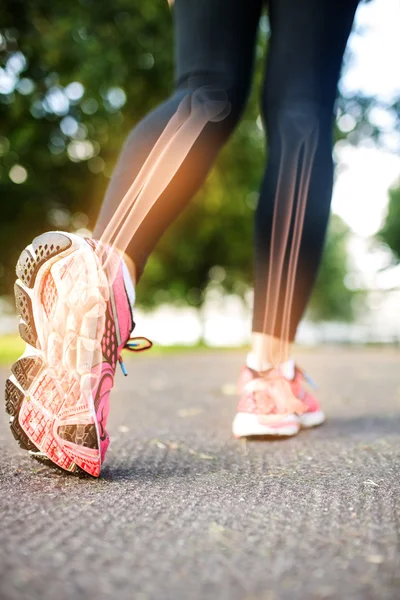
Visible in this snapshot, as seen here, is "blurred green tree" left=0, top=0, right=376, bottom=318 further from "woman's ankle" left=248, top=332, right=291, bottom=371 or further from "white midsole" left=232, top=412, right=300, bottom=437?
"white midsole" left=232, top=412, right=300, bottom=437

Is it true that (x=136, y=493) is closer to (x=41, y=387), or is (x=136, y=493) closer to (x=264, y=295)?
(x=41, y=387)

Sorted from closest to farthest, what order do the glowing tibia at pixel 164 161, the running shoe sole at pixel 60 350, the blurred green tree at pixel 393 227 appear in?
the running shoe sole at pixel 60 350, the glowing tibia at pixel 164 161, the blurred green tree at pixel 393 227

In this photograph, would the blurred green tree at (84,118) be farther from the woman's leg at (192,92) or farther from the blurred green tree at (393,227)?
the blurred green tree at (393,227)

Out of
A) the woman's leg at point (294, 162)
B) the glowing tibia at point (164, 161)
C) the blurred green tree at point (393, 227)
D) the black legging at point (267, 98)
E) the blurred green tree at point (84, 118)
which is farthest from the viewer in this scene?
the blurred green tree at point (393, 227)

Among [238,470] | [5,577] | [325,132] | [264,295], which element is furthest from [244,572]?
[325,132]

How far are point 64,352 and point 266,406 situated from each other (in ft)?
2.14

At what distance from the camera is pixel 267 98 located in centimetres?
180

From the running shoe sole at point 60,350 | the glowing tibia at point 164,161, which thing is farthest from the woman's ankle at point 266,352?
the running shoe sole at point 60,350

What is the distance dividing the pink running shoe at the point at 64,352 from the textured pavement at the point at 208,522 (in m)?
0.08

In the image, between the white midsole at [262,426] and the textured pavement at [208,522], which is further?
the white midsole at [262,426]

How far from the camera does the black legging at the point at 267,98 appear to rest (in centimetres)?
154

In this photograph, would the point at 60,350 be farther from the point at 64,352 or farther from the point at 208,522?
the point at 208,522

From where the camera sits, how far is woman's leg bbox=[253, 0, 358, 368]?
1.66m
